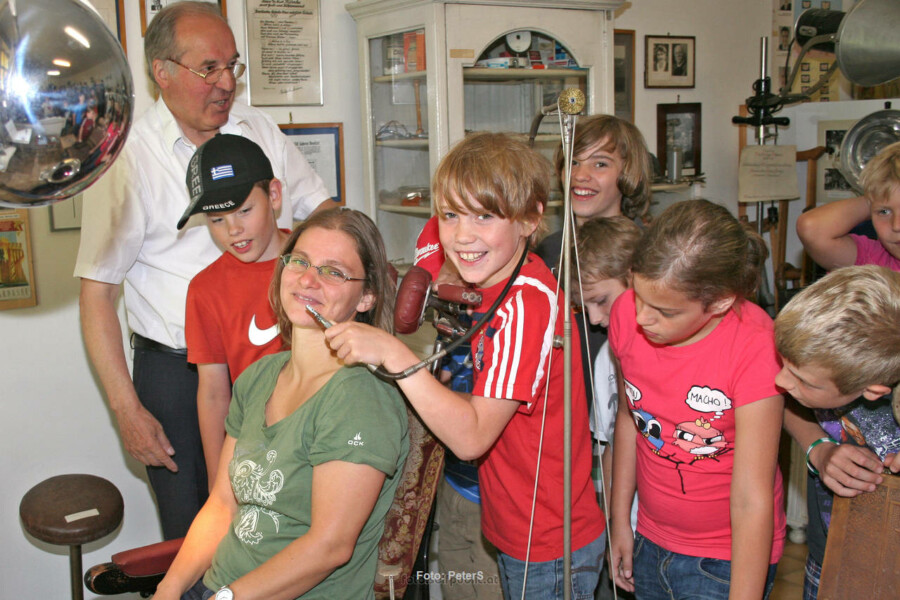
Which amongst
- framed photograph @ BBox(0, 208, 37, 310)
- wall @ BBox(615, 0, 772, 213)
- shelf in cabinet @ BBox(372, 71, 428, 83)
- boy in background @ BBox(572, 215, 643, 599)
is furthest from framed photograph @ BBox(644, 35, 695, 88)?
framed photograph @ BBox(0, 208, 37, 310)

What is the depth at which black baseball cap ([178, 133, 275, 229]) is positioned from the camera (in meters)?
1.68

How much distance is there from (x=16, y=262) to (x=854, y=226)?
7.67 feet

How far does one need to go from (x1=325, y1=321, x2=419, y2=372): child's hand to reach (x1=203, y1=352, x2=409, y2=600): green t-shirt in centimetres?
13

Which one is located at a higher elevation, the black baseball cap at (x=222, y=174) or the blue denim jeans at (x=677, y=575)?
the black baseball cap at (x=222, y=174)

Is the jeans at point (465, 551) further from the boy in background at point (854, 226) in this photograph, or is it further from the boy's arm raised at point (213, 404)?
the boy in background at point (854, 226)

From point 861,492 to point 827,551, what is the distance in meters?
0.11

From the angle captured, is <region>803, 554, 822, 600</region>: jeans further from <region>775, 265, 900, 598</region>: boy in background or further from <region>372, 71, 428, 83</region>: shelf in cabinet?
<region>372, 71, 428, 83</region>: shelf in cabinet

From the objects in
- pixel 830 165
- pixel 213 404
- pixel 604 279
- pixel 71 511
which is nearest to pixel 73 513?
pixel 71 511

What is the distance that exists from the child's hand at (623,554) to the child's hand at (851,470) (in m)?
0.40

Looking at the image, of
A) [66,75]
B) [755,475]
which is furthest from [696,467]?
[66,75]

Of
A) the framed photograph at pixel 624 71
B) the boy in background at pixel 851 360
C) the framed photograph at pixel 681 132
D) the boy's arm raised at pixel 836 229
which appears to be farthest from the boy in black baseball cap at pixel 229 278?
the framed photograph at pixel 681 132

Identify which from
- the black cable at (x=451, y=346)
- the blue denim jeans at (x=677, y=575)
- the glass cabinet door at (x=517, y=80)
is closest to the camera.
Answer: the black cable at (x=451, y=346)

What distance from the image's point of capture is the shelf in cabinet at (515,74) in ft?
9.03

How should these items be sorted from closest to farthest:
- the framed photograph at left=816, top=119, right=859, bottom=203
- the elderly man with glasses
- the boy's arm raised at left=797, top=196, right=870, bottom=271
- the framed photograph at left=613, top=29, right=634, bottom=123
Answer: the boy's arm raised at left=797, top=196, right=870, bottom=271
the elderly man with glasses
the framed photograph at left=816, top=119, right=859, bottom=203
the framed photograph at left=613, top=29, right=634, bottom=123
